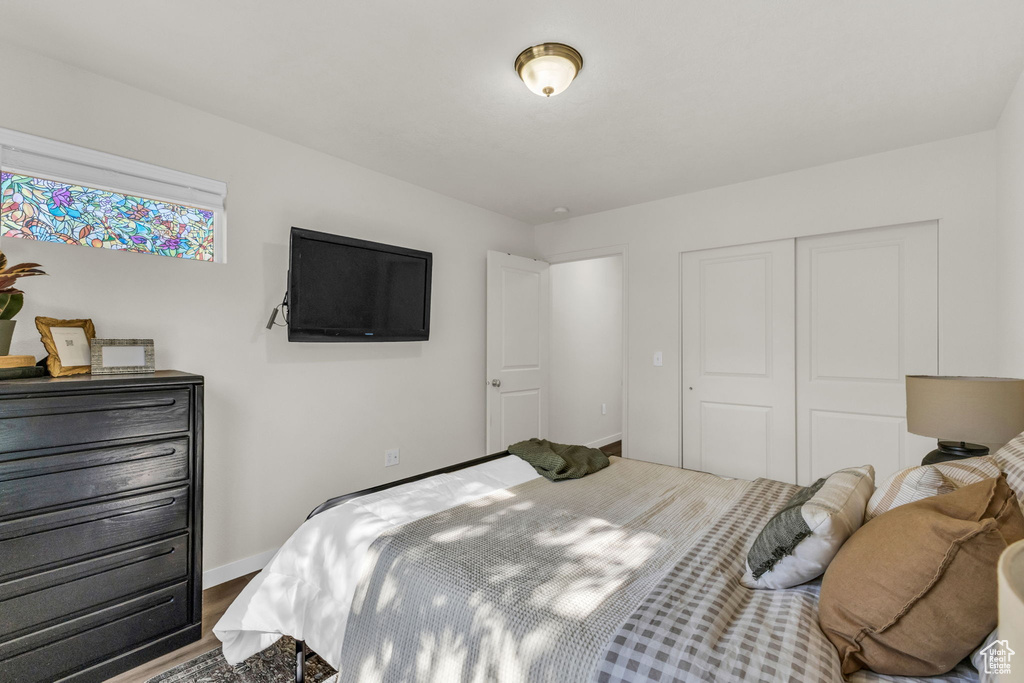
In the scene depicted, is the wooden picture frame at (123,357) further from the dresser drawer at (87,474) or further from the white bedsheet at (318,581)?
the white bedsheet at (318,581)

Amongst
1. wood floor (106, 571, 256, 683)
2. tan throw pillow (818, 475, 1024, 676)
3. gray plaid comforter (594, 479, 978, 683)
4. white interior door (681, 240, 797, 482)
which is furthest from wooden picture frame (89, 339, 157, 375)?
white interior door (681, 240, 797, 482)

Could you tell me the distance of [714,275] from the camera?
3.74 metres

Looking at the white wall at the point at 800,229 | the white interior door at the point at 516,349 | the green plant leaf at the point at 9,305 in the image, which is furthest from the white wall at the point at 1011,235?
the green plant leaf at the point at 9,305

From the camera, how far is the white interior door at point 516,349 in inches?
162

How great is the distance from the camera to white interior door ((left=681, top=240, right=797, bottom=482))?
134 inches

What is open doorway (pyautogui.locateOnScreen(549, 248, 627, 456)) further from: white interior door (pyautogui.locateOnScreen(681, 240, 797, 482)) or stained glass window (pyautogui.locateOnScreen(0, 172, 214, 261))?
stained glass window (pyautogui.locateOnScreen(0, 172, 214, 261))

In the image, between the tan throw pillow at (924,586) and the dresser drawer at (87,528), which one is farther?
the dresser drawer at (87,528)

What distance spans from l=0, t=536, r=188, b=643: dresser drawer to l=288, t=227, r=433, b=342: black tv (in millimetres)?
1260

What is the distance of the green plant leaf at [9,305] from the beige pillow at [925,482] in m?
3.04

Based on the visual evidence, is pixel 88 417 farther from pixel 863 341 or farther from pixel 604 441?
pixel 604 441

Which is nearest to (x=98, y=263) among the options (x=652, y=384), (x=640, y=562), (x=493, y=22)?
(x=493, y=22)

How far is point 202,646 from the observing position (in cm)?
203

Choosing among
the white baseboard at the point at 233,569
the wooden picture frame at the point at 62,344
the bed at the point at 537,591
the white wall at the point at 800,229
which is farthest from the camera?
the white wall at the point at 800,229

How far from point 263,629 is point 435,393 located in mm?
2234
